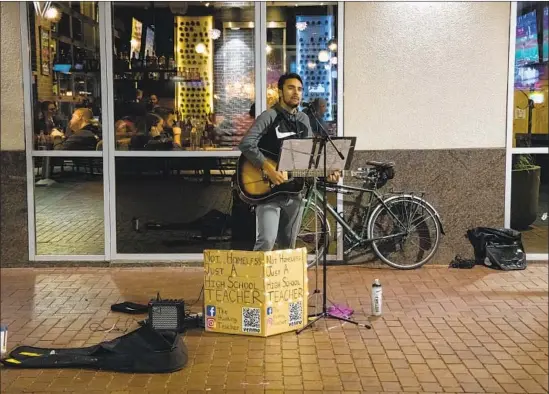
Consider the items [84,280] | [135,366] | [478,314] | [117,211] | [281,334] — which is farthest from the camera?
[117,211]

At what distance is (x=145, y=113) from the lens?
8.04 m

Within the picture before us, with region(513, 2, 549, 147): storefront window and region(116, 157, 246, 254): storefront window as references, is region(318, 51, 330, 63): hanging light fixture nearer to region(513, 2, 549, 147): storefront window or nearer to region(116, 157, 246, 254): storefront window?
region(116, 157, 246, 254): storefront window

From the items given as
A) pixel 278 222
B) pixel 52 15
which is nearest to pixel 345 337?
pixel 278 222

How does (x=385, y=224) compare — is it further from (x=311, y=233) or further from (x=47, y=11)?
(x=47, y=11)

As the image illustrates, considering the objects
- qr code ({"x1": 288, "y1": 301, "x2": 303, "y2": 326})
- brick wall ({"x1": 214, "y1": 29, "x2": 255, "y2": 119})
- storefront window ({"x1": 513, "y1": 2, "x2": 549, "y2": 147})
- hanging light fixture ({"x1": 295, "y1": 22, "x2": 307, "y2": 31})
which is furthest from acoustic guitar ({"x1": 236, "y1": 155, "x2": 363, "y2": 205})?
storefront window ({"x1": 513, "y1": 2, "x2": 549, "y2": 147})

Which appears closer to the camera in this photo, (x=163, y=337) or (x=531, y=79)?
(x=163, y=337)

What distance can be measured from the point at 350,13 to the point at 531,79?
2122 millimetres

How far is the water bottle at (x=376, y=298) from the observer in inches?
241

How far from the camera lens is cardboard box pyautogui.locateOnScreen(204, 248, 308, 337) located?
557cm

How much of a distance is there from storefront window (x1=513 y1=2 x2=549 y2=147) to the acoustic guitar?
305cm

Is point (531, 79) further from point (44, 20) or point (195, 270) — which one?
point (44, 20)

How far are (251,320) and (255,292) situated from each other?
246mm

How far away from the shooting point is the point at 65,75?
26.3 ft

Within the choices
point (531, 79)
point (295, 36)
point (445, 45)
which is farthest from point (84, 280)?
point (531, 79)
